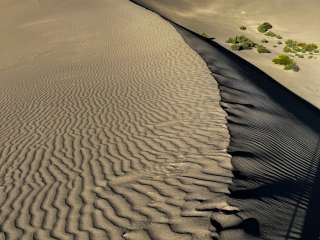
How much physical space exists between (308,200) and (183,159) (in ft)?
6.73

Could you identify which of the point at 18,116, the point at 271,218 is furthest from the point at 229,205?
the point at 18,116

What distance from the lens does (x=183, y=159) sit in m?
8.55

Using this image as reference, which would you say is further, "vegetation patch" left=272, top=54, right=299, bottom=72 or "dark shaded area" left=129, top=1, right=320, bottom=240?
"vegetation patch" left=272, top=54, right=299, bottom=72

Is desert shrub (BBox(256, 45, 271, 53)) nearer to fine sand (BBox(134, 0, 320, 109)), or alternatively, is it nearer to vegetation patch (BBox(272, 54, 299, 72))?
fine sand (BBox(134, 0, 320, 109))

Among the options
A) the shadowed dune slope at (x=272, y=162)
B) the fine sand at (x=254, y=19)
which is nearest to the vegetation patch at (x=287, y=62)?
the fine sand at (x=254, y=19)

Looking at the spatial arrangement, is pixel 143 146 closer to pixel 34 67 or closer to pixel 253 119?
pixel 253 119

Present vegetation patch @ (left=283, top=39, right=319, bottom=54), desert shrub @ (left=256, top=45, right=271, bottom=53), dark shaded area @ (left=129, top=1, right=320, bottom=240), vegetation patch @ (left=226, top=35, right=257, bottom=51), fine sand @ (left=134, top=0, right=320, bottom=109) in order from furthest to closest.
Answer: vegetation patch @ (left=283, top=39, right=319, bottom=54)
vegetation patch @ (left=226, top=35, right=257, bottom=51)
desert shrub @ (left=256, top=45, right=271, bottom=53)
fine sand @ (left=134, top=0, right=320, bottom=109)
dark shaded area @ (left=129, top=1, right=320, bottom=240)

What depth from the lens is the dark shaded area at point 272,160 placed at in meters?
6.92

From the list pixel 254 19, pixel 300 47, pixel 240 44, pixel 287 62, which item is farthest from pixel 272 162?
pixel 254 19

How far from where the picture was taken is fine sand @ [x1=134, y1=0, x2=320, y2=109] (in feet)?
85.8

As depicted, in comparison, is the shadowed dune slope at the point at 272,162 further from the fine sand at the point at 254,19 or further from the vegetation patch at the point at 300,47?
the vegetation patch at the point at 300,47

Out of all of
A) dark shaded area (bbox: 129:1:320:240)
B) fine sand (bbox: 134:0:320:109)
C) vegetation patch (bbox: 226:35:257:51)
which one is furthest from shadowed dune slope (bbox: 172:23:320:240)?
vegetation patch (bbox: 226:35:257:51)

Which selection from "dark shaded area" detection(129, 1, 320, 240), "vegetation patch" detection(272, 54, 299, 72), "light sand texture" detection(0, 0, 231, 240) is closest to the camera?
"light sand texture" detection(0, 0, 231, 240)

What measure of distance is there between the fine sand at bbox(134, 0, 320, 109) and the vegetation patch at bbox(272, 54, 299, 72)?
0.26 meters
